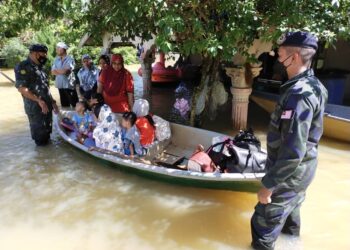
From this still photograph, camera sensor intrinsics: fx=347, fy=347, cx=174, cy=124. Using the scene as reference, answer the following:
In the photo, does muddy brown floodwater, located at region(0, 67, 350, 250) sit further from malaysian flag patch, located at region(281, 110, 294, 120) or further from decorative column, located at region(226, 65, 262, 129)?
decorative column, located at region(226, 65, 262, 129)

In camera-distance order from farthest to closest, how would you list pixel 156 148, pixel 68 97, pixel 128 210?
pixel 68 97
pixel 156 148
pixel 128 210

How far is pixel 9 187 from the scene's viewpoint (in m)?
5.30

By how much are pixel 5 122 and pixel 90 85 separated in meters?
2.80

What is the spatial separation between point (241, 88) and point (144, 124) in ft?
9.44

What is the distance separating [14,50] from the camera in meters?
17.1

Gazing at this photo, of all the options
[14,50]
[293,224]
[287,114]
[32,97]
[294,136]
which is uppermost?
[14,50]

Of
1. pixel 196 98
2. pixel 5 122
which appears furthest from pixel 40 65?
pixel 5 122

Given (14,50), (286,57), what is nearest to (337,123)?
(286,57)

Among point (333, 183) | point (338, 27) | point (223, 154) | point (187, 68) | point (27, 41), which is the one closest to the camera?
point (223, 154)

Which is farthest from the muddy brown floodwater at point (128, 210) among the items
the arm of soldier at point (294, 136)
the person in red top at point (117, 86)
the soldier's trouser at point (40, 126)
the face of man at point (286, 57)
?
the face of man at point (286, 57)

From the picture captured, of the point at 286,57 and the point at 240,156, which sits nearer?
the point at 286,57

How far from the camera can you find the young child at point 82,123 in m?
5.91

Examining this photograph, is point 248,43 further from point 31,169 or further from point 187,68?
point 187,68

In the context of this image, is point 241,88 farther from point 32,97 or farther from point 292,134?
point 292,134
